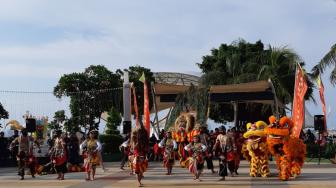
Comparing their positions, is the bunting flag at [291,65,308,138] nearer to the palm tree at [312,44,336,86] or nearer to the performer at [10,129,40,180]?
the palm tree at [312,44,336,86]

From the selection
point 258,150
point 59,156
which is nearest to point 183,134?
point 258,150

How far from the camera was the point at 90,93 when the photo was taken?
40312 mm

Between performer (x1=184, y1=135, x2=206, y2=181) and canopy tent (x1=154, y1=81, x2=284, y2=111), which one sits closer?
performer (x1=184, y1=135, x2=206, y2=181)

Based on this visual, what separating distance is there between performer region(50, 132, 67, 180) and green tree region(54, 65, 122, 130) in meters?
16.4

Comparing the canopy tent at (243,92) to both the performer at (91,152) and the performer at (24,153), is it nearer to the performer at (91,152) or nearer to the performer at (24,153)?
the performer at (24,153)

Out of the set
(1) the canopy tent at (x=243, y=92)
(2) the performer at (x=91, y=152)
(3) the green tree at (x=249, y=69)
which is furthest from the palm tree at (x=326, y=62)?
(2) the performer at (x=91, y=152)

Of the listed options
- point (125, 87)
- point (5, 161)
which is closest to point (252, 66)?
point (125, 87)

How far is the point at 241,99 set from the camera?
2839 centimetres

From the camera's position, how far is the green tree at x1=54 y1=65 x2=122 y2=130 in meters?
40.4

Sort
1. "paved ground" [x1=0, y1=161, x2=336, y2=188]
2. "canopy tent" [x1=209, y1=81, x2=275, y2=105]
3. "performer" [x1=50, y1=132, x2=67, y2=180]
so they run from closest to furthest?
"paved ground" [x1=0, y1=161, x2=336, y2=188] → "performer" [x1=50, y1=132, x2=67, y2=180] → "canopy tent" [x1=209, y1=81, x2=275, y2=105]

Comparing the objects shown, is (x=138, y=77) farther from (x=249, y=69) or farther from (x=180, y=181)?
(x=180, y=181)

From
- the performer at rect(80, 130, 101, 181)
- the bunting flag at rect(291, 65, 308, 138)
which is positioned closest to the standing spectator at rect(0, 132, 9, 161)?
the performer at rect(80, 130, 101, 181)

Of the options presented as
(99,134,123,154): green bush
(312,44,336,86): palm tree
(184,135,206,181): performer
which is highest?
(312,44,336,86): palm tree

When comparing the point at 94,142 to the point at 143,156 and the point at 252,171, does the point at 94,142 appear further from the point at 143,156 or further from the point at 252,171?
the point at 252,171
